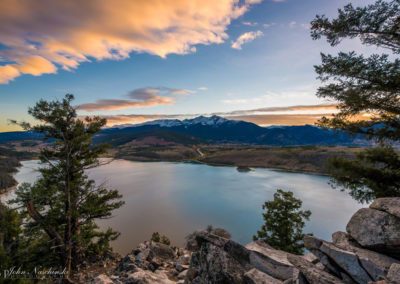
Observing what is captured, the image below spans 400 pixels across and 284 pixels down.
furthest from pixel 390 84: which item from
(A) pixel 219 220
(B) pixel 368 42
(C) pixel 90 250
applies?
(A) pixel 219 220

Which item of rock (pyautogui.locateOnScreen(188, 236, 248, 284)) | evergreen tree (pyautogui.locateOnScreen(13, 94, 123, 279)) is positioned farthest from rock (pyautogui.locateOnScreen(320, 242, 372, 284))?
evergreen tree (pyautogui.locateOnScreen(13, 94, 123, 279))

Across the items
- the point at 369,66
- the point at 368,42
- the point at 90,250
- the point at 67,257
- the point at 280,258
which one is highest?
the point at 368,42

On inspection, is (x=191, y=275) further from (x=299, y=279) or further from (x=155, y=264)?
(x=155, y=264)

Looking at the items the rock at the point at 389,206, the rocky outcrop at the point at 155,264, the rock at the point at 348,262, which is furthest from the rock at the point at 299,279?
the rocky outcrop at the point at 155,264

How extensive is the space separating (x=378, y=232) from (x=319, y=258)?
2770 millimetres

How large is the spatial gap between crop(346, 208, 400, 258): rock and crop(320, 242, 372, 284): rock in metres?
1.44

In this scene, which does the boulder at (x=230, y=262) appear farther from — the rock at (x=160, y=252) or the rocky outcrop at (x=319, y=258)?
the rock at (x=160, y=252)

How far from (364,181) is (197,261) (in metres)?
14.9

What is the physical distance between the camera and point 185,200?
59.0m

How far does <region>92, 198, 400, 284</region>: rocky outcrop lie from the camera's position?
6215 mm

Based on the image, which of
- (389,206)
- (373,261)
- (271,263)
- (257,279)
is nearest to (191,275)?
(257,279)

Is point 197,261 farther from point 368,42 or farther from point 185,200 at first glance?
point 185,200

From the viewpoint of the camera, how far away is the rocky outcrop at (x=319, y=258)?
6215 mm

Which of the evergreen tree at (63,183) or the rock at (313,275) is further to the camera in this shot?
the evergreen tree at (63,183)
